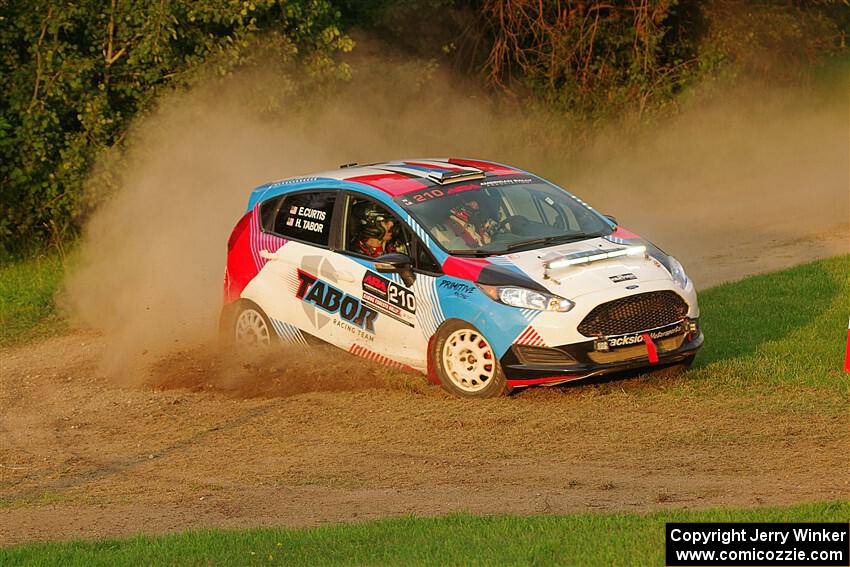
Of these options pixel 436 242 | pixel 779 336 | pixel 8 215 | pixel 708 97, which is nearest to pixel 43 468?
pixel 436 242

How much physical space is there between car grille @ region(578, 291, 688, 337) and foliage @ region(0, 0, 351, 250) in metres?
9.57

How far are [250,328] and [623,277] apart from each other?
12.2 ft

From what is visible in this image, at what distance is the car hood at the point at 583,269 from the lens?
9633mm

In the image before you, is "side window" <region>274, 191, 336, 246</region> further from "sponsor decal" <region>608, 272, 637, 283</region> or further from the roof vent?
"sponsor decal" <region>608, 272, 637, 283</region>

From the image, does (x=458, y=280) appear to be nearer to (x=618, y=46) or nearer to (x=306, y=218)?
(x=306, y=218)

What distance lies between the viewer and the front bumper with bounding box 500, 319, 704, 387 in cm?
955

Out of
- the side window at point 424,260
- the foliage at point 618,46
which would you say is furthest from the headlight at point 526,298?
the foliage at point 618,46

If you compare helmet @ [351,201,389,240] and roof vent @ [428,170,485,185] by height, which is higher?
roof vent @ [428,170,485,185]

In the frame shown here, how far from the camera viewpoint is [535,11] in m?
24.6

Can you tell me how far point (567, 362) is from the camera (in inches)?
377

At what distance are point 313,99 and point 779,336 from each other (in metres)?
9.36

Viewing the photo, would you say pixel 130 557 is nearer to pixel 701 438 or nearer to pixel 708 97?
pixel 701 438

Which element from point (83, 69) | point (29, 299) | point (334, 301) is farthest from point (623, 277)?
point (83, 69)

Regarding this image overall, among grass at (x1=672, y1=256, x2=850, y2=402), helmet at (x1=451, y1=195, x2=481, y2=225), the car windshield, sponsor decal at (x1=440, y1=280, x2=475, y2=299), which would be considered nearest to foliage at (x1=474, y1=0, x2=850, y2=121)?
grass at (x1=672, y1=256, x2=850, y2=402)
